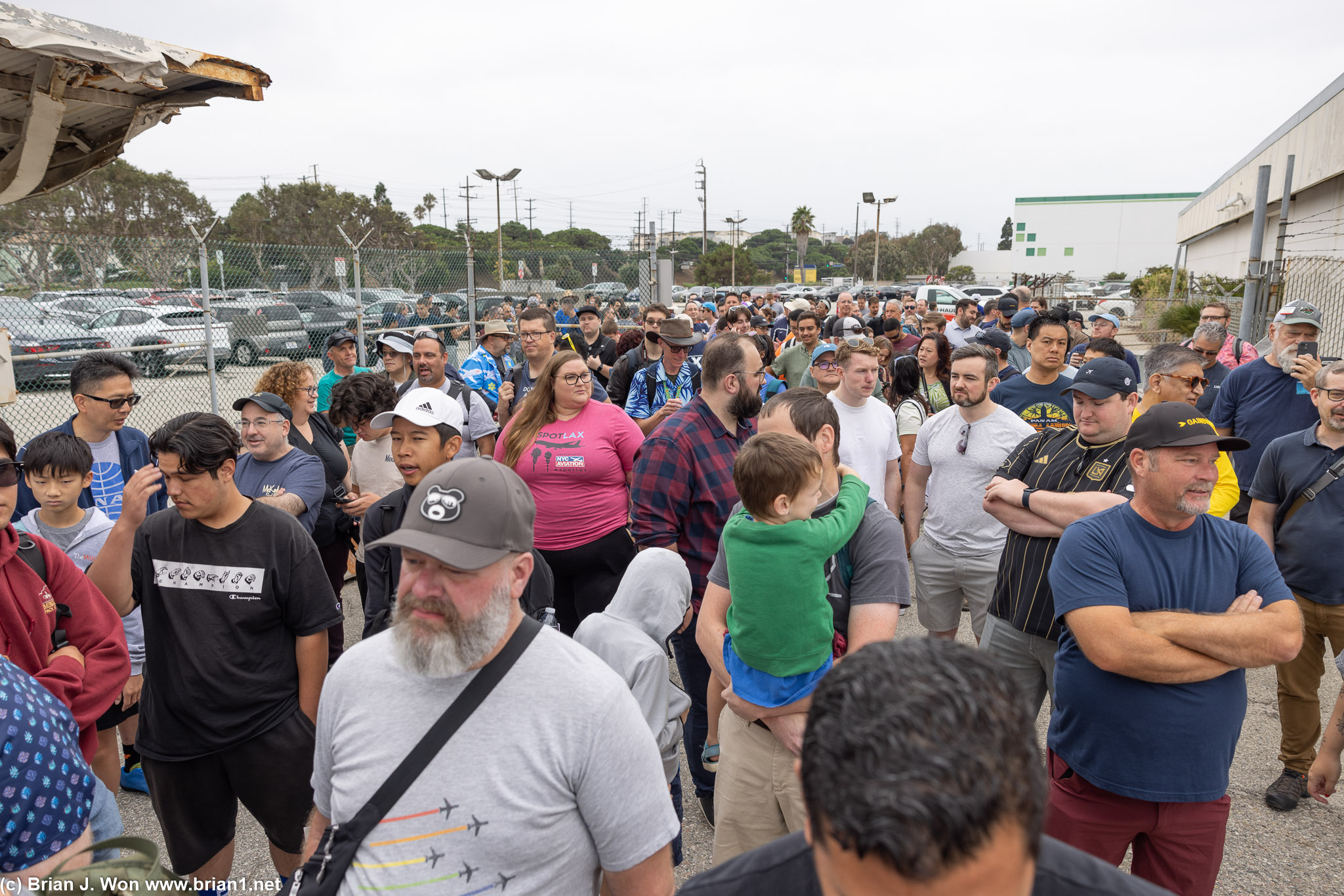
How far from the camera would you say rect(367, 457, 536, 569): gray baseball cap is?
1702 millimetres

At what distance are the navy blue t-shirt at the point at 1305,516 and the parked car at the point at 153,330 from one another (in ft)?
32.7

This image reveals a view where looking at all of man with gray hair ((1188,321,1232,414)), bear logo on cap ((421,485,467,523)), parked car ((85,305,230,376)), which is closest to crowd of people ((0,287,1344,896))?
bear logo on cap ((421,485,467,523))

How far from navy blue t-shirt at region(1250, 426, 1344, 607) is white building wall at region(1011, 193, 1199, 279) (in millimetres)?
72992

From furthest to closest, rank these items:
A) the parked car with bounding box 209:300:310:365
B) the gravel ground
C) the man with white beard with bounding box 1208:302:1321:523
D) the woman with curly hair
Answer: the parked car with bounding box 209:300:310:365
the man with white beard with bounding box 1208:302:1321:523
the woman with curly hair
the gravel ground

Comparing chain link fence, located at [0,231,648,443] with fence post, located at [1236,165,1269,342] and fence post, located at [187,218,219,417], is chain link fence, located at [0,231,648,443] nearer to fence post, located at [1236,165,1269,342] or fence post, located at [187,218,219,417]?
fence post, located at [187,218,219,417]

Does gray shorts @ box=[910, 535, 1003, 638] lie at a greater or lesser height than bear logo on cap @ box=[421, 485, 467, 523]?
lesser

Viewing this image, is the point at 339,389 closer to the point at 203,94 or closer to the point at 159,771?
the point at 203,94

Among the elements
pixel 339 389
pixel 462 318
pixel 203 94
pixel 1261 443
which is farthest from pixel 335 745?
pixel 462 318

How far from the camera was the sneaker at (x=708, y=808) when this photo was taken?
3762 mm

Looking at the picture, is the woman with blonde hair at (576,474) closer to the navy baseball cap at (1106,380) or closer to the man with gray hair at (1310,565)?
the navy baseball cap at (1106,380)

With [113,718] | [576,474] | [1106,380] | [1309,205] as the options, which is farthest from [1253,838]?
[1309,205]

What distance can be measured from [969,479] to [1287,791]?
6.79ft

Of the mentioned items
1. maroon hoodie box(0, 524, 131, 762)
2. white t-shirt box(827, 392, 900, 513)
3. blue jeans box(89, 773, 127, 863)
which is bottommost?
blue jeans box(89, 773, 127, 863)

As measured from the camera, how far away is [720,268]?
67.6m
